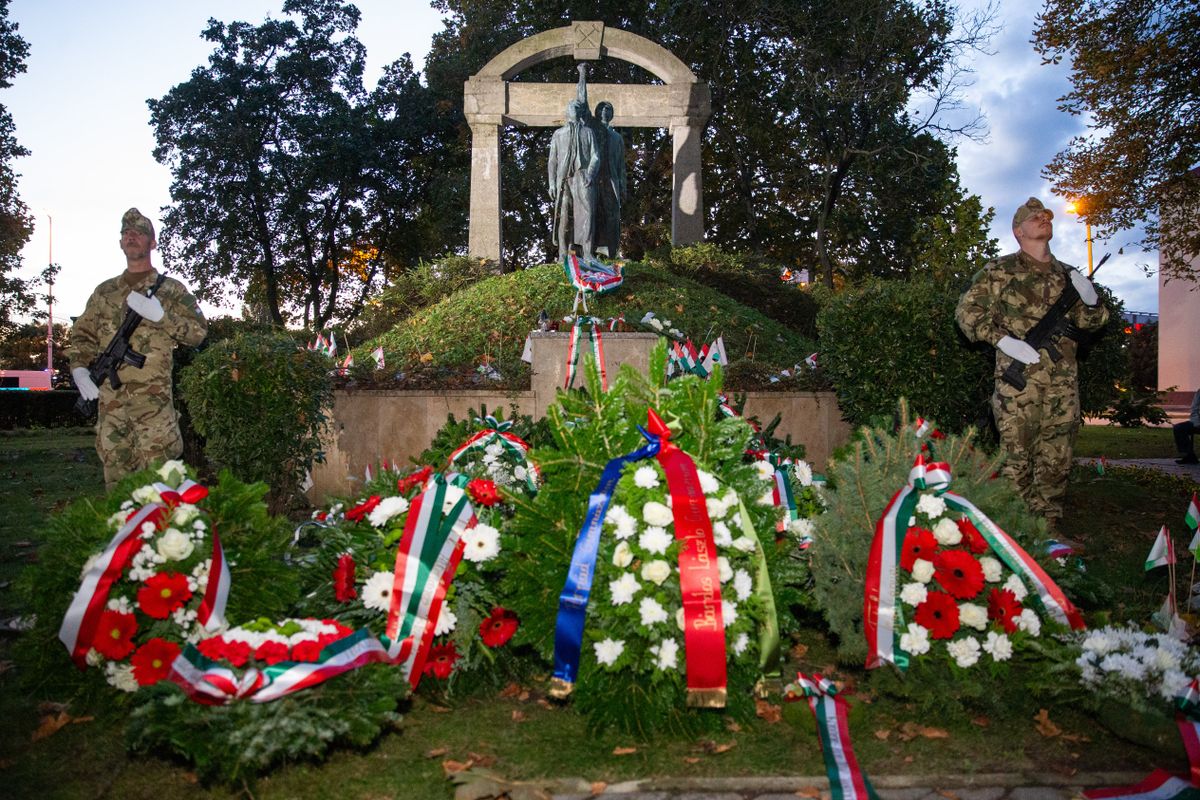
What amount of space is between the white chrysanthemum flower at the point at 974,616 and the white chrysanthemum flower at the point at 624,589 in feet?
4.72

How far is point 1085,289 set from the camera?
6.61m

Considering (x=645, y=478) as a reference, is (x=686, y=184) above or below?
above

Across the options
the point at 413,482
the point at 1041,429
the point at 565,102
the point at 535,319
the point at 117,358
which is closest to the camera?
the point at 413,482

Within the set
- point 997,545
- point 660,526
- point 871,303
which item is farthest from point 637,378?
point 871,303

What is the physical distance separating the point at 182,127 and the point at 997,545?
35.9 meters

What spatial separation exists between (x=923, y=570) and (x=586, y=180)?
12.4 m

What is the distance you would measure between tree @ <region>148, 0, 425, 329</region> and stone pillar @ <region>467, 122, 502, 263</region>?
13.9m

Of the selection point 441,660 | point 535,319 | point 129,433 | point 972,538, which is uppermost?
point 535,319

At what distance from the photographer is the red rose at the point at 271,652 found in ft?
11.2

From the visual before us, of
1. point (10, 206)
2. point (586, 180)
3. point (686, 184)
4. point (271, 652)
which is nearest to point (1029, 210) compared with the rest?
point (271, 652)

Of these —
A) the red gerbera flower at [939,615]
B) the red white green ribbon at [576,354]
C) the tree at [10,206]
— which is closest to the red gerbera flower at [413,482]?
the red gerbera flower at [939,615]

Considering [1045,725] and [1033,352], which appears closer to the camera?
[1045,725]

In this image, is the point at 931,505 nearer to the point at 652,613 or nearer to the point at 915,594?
the point at 915,594

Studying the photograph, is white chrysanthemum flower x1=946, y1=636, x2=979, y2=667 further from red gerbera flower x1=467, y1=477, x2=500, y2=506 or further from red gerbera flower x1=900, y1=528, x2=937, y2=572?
red gerbera flower x1=467, y1=477, x2=500, y2=506
